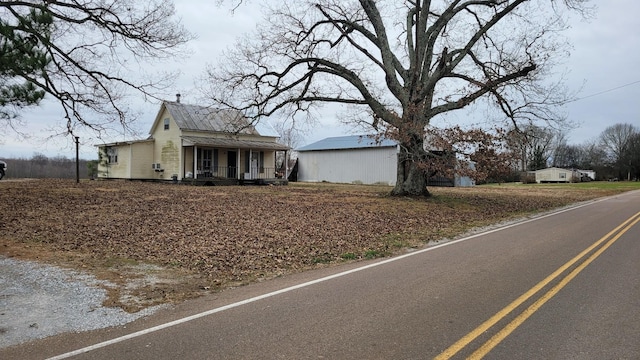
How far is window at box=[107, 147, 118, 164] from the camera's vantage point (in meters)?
34.3

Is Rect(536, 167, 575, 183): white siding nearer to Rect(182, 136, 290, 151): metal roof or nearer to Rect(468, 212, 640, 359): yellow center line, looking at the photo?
Rect(182, 136, 290, 151): metal roof

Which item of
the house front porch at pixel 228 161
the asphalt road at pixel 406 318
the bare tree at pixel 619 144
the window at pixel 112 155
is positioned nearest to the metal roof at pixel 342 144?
the house front porch at pixel 228 161

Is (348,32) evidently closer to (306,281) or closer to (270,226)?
(270,226)

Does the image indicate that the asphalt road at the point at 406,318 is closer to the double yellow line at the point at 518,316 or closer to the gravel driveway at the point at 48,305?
the double yellow line at the point at 518,316

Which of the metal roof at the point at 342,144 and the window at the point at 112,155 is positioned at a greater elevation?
the metal roof at the point at 342,144

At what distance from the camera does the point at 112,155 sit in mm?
34656

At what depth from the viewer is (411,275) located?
23.5 ft

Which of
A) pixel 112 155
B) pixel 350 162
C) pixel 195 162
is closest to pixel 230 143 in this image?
pixel 195 162

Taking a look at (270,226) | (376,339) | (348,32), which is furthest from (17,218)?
(348,32)

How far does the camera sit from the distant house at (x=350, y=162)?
129ft

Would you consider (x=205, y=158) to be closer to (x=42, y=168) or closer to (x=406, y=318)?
(x=42, y=168)

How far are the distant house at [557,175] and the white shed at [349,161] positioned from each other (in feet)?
163

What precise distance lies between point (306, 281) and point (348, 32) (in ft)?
62.1

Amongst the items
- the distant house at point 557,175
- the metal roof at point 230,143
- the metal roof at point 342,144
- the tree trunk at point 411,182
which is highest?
the metal roof at point 342,144
